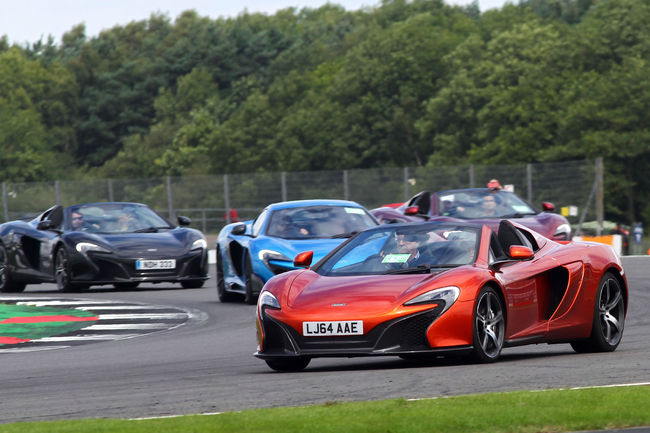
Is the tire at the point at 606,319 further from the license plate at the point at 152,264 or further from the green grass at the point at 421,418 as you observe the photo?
the license plate at the point at 152,264

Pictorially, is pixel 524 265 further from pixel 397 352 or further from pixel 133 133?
pixel 133 133

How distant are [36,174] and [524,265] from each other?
329 ft

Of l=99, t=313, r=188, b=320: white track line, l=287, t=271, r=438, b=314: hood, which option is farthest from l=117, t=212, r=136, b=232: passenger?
l=287, t=271, r=438, b=314: hood

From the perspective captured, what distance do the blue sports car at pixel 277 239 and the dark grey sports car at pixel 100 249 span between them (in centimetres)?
168

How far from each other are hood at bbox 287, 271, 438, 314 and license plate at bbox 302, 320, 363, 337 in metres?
0.10

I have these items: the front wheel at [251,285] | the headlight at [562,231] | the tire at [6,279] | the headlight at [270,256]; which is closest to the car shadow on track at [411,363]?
the headlight at [270,256]

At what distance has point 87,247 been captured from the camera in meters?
20.4

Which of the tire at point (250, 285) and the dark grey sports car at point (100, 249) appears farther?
the dark grey sports car at point (100, 249)

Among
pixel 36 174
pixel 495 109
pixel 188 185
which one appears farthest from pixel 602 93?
pixel 36 174

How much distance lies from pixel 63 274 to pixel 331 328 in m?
11.8

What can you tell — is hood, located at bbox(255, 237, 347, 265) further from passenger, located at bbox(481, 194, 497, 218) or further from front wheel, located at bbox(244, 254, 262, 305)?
passenger, located at bbox(481, 194, 497, 218)

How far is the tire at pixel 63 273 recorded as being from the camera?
20750mm

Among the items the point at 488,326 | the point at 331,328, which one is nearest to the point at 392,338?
the point at 331,328

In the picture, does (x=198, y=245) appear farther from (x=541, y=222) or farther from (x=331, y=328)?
(x=331, y=328)
